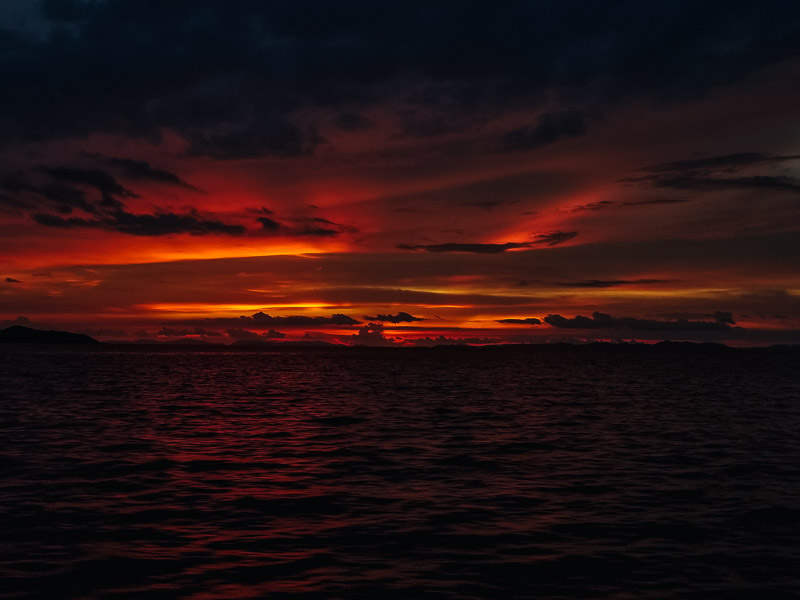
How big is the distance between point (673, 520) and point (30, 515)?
15881 millimetres

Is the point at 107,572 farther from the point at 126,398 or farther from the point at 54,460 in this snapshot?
the point at 126,398

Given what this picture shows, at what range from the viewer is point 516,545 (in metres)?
16.6

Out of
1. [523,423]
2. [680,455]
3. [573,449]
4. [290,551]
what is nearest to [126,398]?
[523,423]

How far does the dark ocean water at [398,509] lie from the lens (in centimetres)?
1430

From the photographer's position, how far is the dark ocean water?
14.3 meters

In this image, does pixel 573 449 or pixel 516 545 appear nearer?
pixel 516 545

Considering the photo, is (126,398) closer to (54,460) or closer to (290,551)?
(54,460)

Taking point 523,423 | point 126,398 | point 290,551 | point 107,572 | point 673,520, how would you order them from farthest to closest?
point 126,398 < point 523,423 < point 673,520 < point 290,551 < point 107,572

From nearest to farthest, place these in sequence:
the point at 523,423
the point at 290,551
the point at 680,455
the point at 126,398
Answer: the point at 290,551 → the point at 680,455 → the point at 523,423 → the point at 126,398

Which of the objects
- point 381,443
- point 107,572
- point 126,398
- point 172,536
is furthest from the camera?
point 126,398

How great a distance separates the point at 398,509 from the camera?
20281mm

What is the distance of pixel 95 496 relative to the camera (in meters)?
21.7

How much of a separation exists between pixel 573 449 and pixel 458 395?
35.1 meters

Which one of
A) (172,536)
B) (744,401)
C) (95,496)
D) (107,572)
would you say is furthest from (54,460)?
(744,401)
